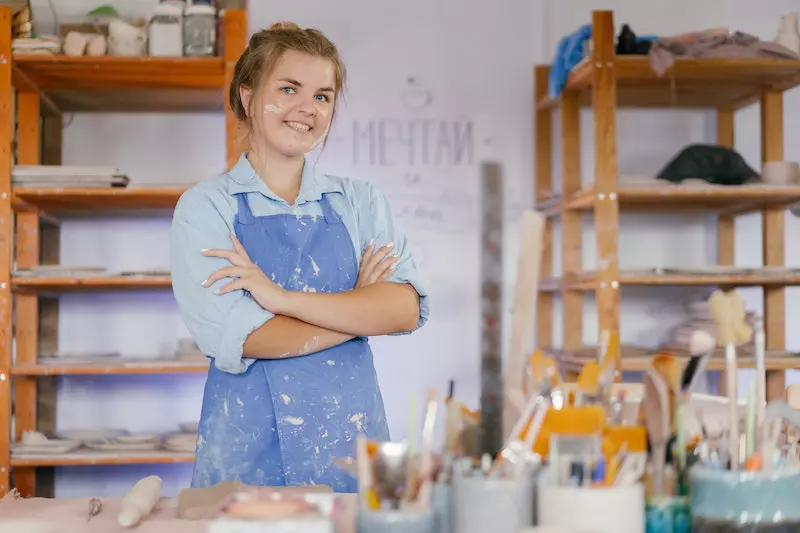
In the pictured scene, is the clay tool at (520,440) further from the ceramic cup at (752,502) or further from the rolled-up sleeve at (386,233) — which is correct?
the rolled-up sleeve at (386,233)

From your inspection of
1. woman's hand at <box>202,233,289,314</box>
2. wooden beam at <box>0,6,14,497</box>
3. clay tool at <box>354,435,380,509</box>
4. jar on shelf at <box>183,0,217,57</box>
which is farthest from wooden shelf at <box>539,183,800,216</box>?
clay tool at <box>354,435,380,509</box>

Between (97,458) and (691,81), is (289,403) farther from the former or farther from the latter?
(691,81)

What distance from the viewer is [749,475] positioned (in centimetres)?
89

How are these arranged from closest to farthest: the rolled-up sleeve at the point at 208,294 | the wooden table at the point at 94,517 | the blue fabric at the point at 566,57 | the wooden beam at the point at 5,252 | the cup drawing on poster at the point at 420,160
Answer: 1. the wooden table at the point at 94,517
2. the rolled-up sleeve at the point at 208,294
3. the wooden beam at the point at 5,252
4. the blue fabric at the point at 566,57
5. the cup drawing on poster at the point at 420,160

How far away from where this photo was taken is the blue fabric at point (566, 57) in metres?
3.23

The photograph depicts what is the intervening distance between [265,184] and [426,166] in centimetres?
193

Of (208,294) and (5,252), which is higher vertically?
(5,252)

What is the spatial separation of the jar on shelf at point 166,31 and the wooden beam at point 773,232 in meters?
2.09

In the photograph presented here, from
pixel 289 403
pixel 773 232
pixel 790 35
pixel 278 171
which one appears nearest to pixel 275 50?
pixel 278 171

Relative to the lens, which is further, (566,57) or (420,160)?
(420,160)

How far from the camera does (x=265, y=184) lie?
1.72m

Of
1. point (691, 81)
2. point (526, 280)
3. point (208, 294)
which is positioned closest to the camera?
point (526, 280)

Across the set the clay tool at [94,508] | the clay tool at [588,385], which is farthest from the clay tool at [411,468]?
the clay tool at [94,508]

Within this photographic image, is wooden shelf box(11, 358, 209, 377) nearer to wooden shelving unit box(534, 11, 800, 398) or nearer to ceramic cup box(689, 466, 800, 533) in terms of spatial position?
wooden shelving unit box(534, 11, 800, 398)
